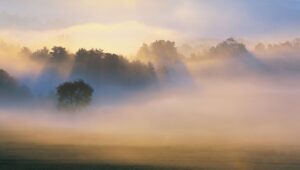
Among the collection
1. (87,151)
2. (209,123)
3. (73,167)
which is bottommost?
(73,167)

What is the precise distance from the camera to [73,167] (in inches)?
2325

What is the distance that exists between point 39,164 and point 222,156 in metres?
24.5

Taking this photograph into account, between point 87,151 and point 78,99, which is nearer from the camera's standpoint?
point 87,151

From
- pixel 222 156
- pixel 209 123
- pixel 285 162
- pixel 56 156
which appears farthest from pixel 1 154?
pixel 209 123

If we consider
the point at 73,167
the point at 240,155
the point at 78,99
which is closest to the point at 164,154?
the point at 240,155

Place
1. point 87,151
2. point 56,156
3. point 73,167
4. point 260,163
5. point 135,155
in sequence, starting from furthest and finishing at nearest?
point 87,151, point 135,155, point 56,156, point 260,163, point 73,167

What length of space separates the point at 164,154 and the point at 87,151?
10.9m

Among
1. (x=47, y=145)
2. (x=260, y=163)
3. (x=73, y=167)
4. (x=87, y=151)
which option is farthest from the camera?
(x=47, y=145)

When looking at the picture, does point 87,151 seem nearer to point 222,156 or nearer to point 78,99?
point 222,156

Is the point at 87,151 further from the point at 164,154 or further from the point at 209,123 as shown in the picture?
the point at 209,123

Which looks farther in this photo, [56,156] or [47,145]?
[47,145]

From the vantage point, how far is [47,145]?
92062mm

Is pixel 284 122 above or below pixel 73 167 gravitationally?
above

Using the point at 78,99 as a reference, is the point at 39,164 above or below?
below
